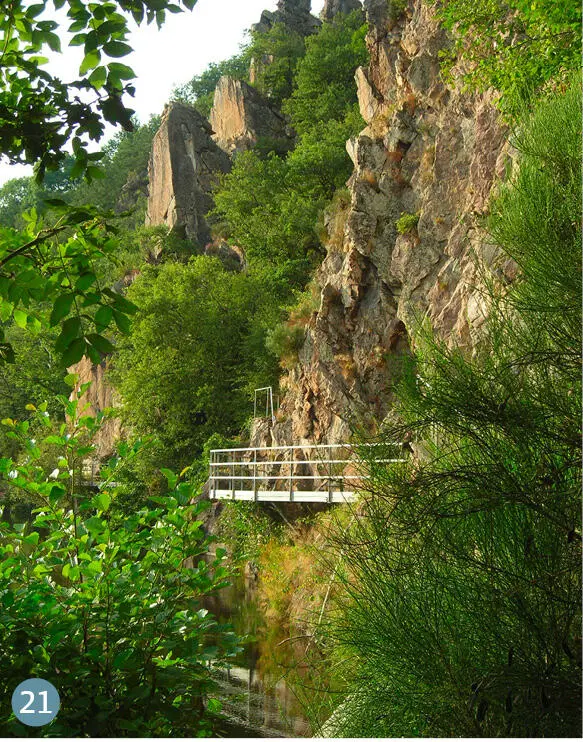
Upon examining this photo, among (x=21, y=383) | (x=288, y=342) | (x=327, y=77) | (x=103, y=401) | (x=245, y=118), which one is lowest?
(x=288, y=342)

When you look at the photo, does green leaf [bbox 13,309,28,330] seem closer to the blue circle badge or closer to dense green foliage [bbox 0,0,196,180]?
dense green foliage [bbox 0,0,196,180]

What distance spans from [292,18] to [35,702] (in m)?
39.2

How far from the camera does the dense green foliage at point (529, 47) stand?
8219mm

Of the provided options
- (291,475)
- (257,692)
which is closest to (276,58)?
(291,475)

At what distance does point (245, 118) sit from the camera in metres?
32.7

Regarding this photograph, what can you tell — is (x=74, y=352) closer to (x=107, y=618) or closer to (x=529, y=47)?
(x=107, y=618)

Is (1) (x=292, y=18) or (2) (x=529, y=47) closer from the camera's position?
(2) (x=529, y=47)

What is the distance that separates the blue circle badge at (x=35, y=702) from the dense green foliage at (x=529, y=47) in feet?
22.1

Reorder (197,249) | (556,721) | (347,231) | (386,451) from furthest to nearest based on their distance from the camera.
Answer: (197,249) → (347,231) → (386,451) → (556,721)

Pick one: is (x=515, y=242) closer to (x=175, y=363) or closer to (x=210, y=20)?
(x=210, y=20)

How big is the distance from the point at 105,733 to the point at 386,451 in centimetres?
271

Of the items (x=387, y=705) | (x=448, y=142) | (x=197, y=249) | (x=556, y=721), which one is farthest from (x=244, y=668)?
(x=197, y=249)

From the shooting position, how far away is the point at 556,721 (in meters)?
4.01

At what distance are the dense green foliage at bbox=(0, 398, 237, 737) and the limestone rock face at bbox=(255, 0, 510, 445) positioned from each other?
401 inches
